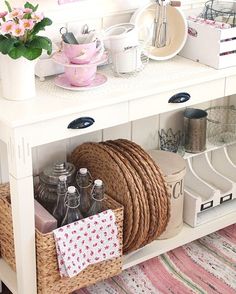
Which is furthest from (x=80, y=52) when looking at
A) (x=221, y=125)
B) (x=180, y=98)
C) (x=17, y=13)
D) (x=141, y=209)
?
(x=221, y=125)

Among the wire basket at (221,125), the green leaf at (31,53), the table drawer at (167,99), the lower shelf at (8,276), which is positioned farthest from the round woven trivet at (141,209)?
the wire basket at (221,125)

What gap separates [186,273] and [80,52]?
1005 mm

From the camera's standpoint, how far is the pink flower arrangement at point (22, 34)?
76.0 inches

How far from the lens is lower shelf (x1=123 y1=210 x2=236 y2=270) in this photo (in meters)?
2.45

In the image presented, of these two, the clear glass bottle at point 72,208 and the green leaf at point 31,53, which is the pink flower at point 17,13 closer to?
the green leaf at point 31,53

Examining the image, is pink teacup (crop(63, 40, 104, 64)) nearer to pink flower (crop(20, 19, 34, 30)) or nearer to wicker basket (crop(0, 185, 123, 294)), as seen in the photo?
pink flower (crop(20, 19, 34, 30))

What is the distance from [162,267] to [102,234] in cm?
48

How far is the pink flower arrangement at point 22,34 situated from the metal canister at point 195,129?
38.2 inches

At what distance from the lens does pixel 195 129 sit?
275cm

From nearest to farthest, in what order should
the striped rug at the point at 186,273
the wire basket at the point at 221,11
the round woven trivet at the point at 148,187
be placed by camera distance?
the round woven trivet at the point at 148,187 < the striped rug at the point at 186,273 < the wire basket at the point at 221,11

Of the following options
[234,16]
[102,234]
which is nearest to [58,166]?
[102,234]

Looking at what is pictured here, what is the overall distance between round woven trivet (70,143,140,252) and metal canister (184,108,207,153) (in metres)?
0.57

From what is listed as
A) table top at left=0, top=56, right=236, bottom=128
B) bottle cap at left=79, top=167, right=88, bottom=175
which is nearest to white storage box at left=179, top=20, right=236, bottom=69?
table top at left=0, top=56, right=236, bottom=128

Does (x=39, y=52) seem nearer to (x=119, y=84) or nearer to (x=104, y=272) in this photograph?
(x=119, y=84)
